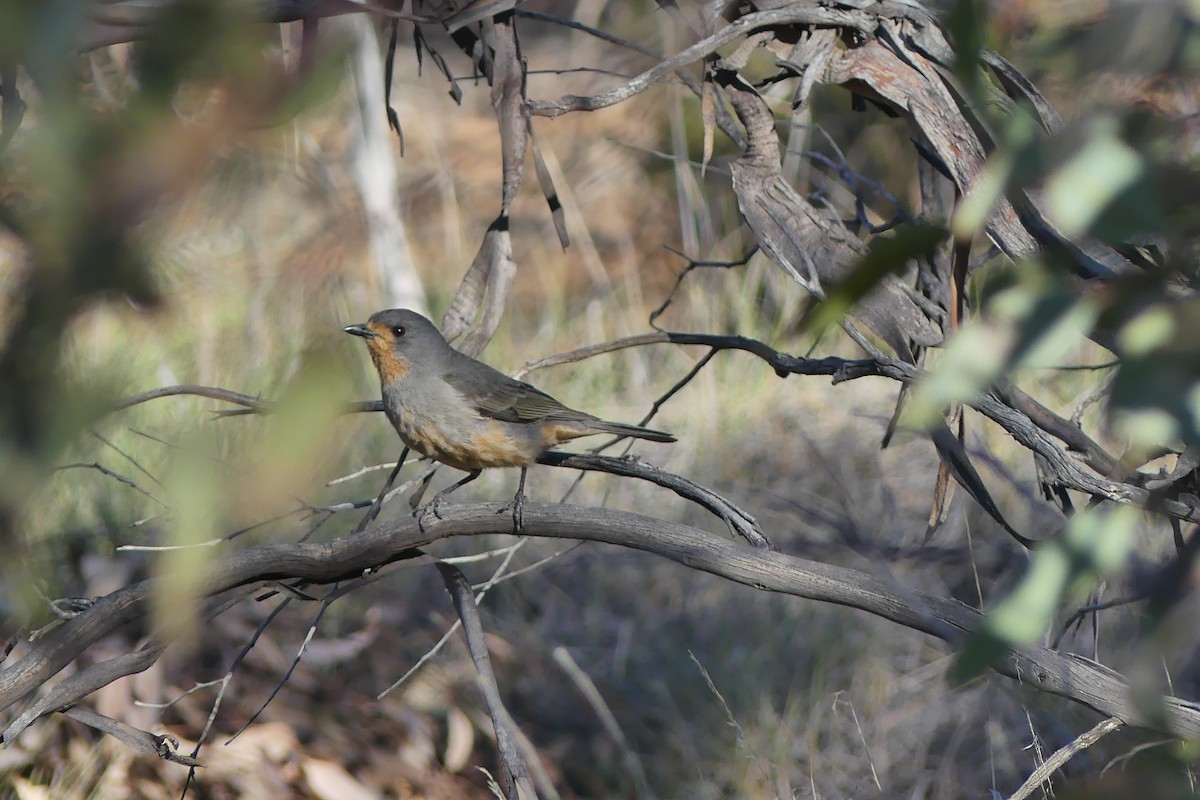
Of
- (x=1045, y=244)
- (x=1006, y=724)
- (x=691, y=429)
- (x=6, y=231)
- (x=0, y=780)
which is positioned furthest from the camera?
(x=691, y=429)

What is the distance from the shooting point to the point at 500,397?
462 centimetres

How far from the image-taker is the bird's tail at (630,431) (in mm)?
3972

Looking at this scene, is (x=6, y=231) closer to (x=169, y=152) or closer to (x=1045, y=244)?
(x=169, y=152)

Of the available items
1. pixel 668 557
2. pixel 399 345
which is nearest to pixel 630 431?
pixel 399 345

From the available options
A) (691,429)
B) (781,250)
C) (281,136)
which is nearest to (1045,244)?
(781,250)

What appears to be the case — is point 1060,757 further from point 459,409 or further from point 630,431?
point 459,409

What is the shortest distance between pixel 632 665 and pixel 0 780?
2.87m

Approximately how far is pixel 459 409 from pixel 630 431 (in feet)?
2.13

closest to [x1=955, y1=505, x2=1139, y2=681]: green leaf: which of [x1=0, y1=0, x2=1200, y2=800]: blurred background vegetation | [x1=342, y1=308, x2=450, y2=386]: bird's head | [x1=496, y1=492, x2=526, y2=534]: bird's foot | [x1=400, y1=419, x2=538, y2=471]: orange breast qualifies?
[x1=0, y1=0, x2=1200, y2=800]: blurred background vegetation

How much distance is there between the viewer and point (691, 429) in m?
7.41

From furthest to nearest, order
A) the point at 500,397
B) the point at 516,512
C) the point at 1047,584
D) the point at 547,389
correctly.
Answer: the point at 547,389 < the point at 500,397 < the point at 516,512 < the point at 1047,584

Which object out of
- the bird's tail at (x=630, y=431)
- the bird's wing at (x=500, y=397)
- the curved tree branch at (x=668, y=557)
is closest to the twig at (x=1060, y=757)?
the curved tree branch at (x=668, y=557)

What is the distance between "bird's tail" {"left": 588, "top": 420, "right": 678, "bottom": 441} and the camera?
3.97 m

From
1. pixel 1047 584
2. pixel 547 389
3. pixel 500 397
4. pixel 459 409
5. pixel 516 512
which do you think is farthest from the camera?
pixel 547 389
